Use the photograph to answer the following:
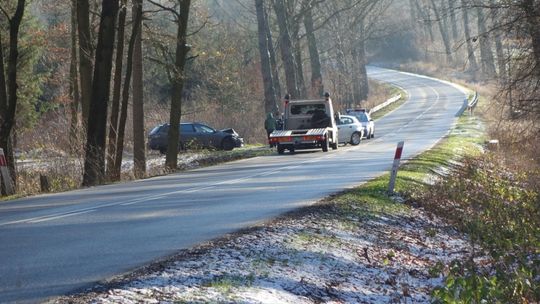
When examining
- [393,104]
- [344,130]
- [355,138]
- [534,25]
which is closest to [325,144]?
[344,130]

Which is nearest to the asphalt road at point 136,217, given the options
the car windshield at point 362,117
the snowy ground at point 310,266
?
the snowy ground at point 310,266

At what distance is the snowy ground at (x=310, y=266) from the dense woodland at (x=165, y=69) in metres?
6.31

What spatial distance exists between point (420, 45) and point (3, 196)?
10224 centimetres

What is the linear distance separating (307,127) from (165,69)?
293 inches

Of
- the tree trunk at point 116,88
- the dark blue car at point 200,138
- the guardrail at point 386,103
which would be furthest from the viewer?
the guardrail at point 386,103

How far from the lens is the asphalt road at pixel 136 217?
8.73 m

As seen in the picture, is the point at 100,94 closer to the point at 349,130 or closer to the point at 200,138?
the point at 349,130

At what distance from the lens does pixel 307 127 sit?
35.3 meters

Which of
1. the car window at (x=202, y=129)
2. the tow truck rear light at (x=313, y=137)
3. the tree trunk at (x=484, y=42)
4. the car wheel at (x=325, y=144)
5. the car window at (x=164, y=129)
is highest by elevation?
the tree trunk at (x=484, y=42)

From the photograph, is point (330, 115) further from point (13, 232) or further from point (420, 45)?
point (420, 45)

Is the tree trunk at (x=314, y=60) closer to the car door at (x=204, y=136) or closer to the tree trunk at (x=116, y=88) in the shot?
the car door at (x=204, y=136)

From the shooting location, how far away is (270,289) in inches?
338

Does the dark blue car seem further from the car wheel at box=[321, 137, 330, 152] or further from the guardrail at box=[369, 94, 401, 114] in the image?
the guardrail at box=[369, 94, 401, 114]

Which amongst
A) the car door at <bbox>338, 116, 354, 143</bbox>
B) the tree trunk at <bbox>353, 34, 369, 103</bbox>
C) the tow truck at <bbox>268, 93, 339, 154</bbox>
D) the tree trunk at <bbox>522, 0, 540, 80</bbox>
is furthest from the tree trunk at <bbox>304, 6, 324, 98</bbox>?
the tree trunk at <bbox>522, 0, 540, 80</bbox>
